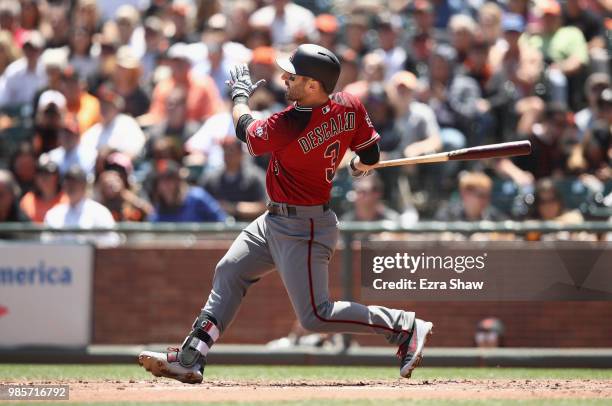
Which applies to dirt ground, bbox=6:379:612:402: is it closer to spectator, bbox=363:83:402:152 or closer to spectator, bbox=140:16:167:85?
spectator, bbox=363:83:402:152

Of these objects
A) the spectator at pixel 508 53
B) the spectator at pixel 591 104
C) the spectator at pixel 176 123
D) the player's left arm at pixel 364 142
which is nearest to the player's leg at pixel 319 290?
the player's left arm at pixel 364 142

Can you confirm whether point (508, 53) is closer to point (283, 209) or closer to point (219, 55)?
point (219, 55)

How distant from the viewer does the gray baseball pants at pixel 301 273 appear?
658 centimetres

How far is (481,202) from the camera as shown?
9852 millimetres

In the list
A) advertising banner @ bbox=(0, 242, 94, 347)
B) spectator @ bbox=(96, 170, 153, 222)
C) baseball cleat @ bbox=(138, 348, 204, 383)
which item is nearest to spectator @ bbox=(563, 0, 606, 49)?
spectator @ bbox=(96, 170, 153, 222)

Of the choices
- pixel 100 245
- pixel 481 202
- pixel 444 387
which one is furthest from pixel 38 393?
pixel 481 202

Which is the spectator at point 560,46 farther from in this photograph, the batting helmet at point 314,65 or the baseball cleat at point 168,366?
the baseball cleat at point 168,366

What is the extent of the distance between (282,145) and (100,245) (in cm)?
354

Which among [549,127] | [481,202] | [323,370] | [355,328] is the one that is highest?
[549,127]

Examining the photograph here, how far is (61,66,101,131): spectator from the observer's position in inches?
500

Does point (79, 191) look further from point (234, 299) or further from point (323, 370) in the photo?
point (234, 299)

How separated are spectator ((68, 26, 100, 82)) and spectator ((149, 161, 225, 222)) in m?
3.83

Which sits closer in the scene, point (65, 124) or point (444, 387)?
point (444, 387)

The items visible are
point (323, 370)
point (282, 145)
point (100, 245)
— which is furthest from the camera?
point (100, 245)
